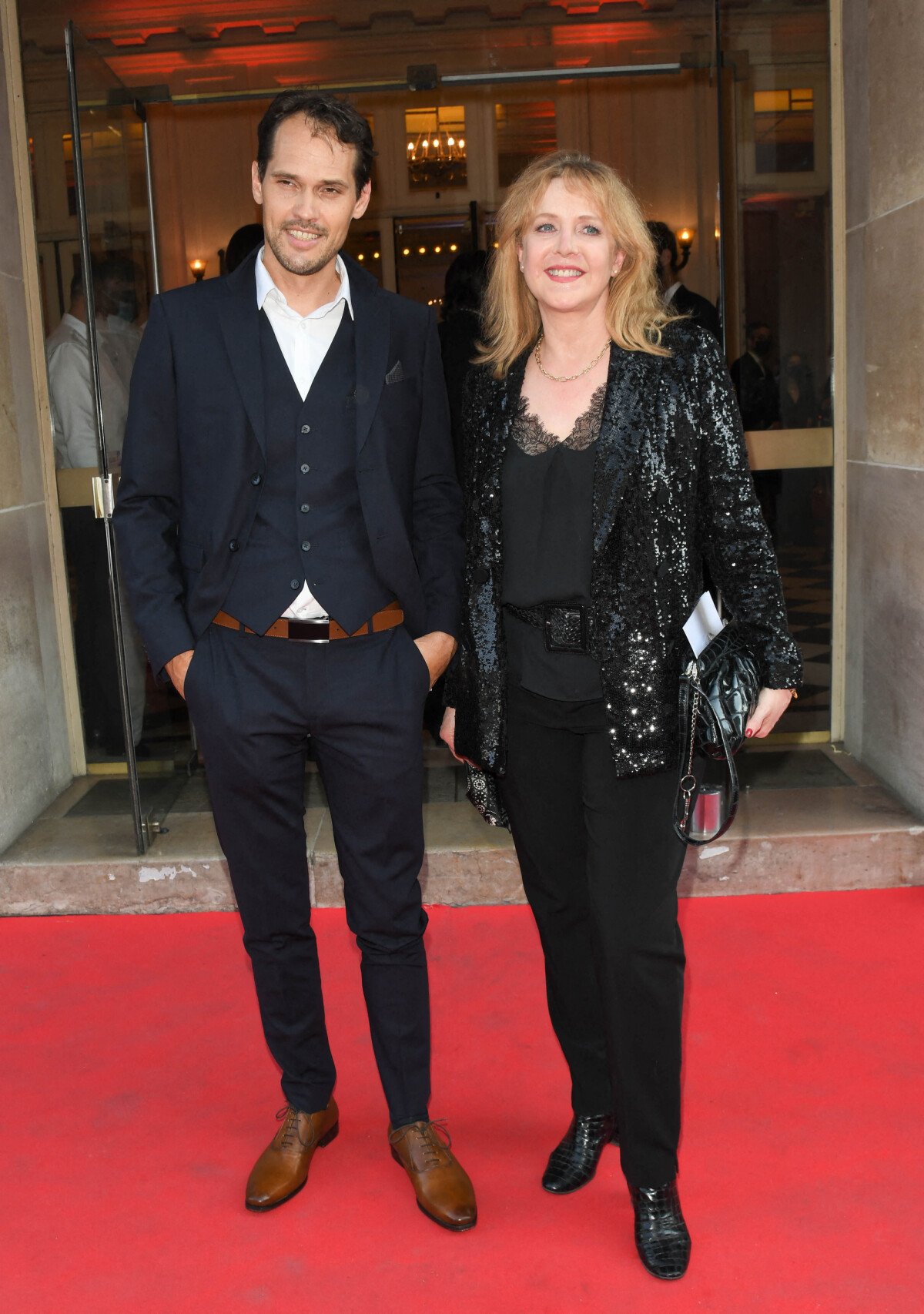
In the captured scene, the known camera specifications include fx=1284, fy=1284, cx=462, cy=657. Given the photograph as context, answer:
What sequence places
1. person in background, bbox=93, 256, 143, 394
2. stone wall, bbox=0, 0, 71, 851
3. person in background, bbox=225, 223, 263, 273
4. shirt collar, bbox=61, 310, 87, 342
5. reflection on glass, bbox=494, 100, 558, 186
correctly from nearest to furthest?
person in background, bbox=93, 256, 143, 394 → stone wall, bbox=0, 0, 71, 851 → person in background, bbox=225, 223, 263, 273 → shirt collar, bbox=61, 310, 87, 342 → reflection on glass, bbox=494, 100, 558, 186

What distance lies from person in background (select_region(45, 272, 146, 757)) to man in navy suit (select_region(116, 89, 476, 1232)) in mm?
2058

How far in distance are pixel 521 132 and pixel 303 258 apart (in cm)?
1012

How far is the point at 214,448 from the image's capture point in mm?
2264

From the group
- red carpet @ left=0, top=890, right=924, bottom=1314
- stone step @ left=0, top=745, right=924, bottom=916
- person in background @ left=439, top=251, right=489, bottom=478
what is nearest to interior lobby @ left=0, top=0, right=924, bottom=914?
stone step @ left=0, top=745, right=924, bottom=916

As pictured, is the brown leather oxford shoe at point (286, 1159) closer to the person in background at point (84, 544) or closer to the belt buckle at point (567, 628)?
the belt buckle at point (567, 628)

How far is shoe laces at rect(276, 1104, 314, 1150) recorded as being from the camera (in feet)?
8.07

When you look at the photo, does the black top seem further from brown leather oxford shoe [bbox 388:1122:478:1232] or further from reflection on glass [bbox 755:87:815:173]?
reflection on glass [bbox 755:87:815:173]

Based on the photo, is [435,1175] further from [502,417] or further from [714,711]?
[502,417]

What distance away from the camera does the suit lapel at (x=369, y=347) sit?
2.26 m

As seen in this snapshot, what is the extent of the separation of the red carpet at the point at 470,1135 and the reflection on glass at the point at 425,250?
32.4ft

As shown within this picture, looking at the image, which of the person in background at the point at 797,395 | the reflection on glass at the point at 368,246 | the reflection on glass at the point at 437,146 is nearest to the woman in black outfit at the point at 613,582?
the person in background at the point at 797,395

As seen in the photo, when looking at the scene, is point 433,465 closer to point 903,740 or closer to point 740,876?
point 740,876

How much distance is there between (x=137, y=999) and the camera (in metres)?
3.26

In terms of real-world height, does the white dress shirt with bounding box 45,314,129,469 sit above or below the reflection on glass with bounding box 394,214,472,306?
below
